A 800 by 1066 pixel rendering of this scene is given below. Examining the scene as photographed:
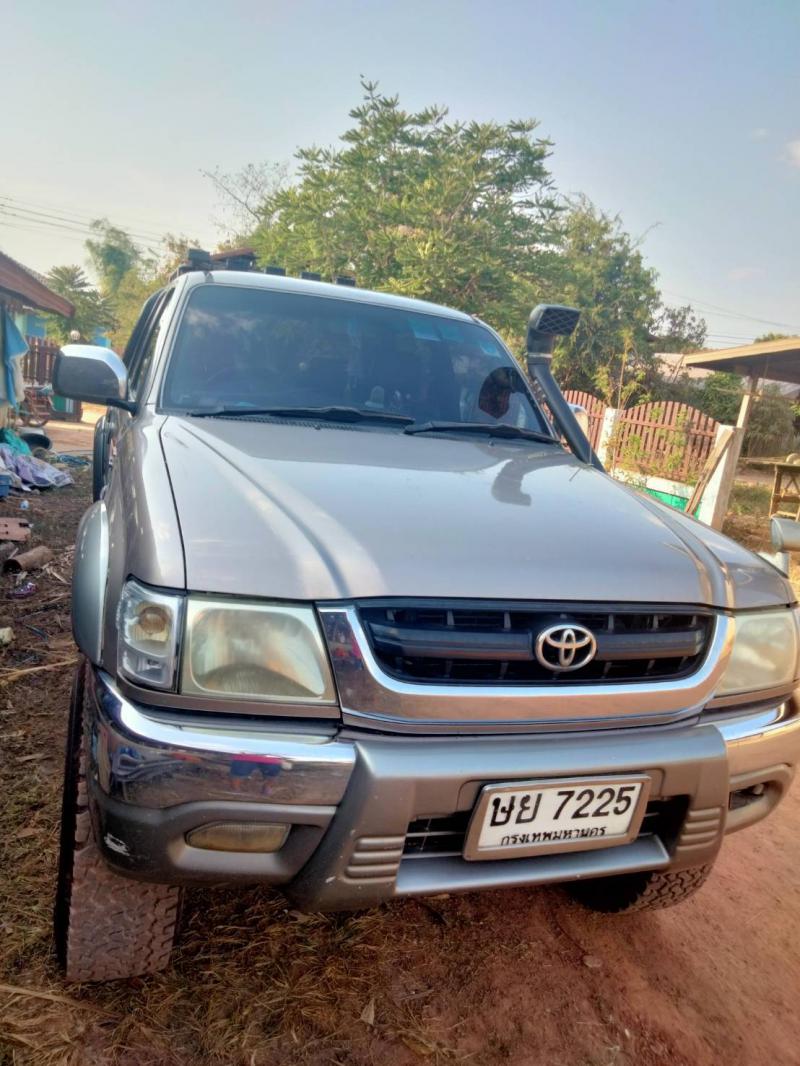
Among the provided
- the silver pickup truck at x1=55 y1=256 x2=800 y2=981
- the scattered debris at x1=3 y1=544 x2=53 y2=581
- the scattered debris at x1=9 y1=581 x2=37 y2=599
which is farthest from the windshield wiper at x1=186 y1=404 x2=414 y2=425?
the scattered debris at x1=3 y1=544 x2=53 y2=581

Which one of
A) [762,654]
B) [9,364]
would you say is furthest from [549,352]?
[9,364]

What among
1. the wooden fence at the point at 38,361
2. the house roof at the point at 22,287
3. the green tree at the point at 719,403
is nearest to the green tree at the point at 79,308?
the wooden fence at the point at 38,361

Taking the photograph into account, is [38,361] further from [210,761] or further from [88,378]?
[210,761]

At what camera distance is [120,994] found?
1.68m

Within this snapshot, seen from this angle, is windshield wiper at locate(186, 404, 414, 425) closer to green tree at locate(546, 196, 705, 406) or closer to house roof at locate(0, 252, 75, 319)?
house roof at locate(0, 252, 75, 319)

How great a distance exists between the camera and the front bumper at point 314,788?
50.1 inches

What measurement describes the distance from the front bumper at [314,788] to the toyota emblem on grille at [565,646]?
0.16 meters

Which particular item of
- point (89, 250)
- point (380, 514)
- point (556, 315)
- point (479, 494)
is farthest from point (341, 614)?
point (89, 250)

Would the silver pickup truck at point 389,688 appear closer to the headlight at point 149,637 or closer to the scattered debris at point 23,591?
the headlight at point 149,637

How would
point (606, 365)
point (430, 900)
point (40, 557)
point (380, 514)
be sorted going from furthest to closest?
point (606, 365) → point (40, 557) → point (430, 900) → point (380, 514)

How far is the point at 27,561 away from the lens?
474cm

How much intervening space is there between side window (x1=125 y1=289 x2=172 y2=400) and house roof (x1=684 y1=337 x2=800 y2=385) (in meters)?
12.1

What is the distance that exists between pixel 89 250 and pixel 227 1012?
55.0m

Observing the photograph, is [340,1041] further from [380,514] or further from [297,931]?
[380,514]
